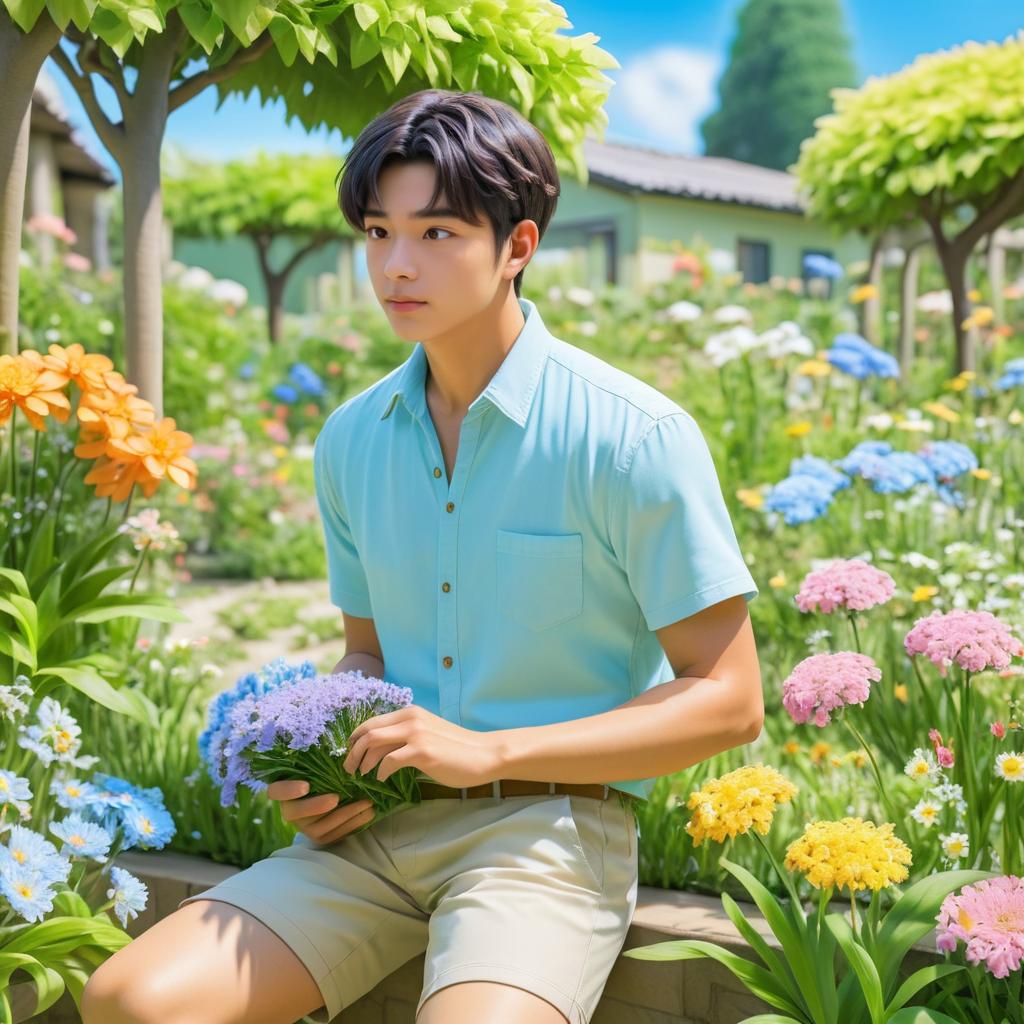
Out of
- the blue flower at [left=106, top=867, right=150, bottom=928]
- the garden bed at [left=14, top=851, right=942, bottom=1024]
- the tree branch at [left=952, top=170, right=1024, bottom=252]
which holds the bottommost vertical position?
the garden bed at [left=14, top=851, right=942, bottom=1024]

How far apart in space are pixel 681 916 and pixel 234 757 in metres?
0.74

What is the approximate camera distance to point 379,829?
67.1 inches

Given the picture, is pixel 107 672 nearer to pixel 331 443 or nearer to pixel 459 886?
pixel 331 443

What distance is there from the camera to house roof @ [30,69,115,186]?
9.93 metres

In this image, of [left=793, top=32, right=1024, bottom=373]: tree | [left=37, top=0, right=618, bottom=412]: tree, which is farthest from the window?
[left=37, top=0, right=618, bottom=412]: tree

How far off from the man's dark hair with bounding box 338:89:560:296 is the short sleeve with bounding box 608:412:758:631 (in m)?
0.35

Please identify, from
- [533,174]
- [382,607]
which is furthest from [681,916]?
[533,174]

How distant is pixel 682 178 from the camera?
16875mm

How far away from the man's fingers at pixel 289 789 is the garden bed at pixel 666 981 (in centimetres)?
43

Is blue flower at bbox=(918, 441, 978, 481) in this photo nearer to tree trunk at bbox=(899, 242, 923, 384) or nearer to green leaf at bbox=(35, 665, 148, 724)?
green leaf at bbox=(35, 665, 148, 724)

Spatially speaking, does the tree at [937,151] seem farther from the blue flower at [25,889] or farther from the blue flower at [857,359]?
the blue flower at [25,889]

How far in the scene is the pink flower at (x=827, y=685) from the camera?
5.57 feet

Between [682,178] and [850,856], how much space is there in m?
16.3

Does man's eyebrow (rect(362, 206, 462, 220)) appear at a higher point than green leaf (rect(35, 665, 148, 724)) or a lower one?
higher
